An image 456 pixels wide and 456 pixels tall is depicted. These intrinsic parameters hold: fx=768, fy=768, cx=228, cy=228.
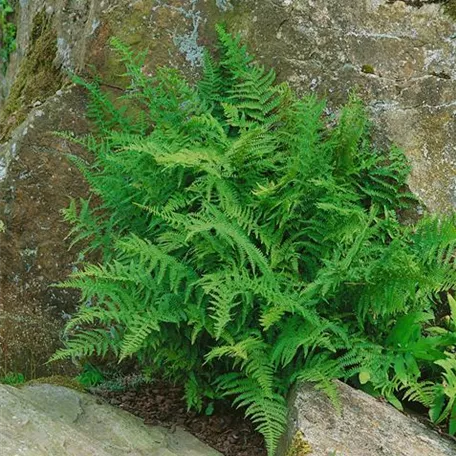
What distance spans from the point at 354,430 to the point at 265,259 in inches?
43.1

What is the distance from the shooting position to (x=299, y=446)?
404 cm

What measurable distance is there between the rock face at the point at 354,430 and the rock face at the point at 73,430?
0.63m

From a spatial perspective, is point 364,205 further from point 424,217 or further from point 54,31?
point 54,31

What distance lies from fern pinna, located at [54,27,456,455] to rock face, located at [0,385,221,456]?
340mm

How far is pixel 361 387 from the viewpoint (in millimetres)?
4645

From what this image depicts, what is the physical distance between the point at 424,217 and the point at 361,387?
4.15 feet

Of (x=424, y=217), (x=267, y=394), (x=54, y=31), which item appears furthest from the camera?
(x=54, y=31)

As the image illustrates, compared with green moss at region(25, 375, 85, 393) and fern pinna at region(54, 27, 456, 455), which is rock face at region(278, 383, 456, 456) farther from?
green moss at region(25, 375, 85, 393)

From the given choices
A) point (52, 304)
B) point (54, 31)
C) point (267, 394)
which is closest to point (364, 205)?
point (267, 394)

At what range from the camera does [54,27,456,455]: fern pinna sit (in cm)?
442

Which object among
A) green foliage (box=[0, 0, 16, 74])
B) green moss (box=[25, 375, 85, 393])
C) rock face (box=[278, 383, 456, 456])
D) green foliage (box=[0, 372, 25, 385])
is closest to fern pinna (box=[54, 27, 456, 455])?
rock face (box=[278, 383, 456, 456])

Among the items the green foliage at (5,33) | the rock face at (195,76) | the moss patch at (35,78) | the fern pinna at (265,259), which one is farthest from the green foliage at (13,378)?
the green foliage at (5,33)

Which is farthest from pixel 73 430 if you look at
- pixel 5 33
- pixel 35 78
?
pixel 5 33

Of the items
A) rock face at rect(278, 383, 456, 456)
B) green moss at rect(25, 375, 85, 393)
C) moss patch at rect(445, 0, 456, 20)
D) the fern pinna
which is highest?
moss patch at rect(445, 0, 456, 20)
